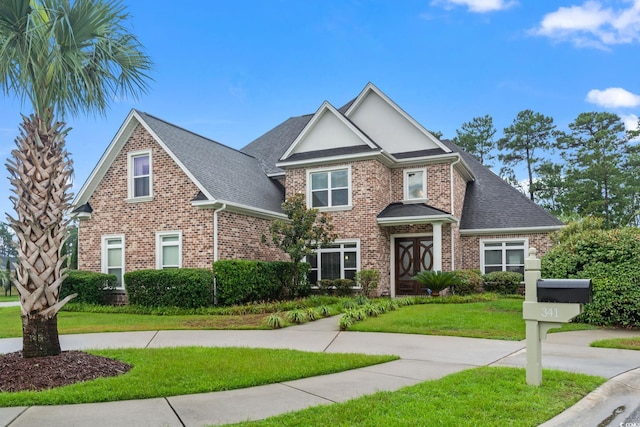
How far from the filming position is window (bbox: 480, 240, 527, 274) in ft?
64.5

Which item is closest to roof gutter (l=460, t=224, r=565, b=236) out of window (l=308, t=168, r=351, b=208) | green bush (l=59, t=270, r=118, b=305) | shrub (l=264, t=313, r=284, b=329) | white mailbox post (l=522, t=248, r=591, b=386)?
window (l=308, t=168, r=351, b=208)

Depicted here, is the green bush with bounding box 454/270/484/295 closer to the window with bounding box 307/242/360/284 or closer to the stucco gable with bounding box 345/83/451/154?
the window with bounding box 307/242/360/284

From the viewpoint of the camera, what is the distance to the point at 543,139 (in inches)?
1590

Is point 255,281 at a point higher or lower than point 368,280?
higher

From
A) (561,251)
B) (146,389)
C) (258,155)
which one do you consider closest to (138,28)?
(146,389)

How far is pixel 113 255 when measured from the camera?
61.0 ft

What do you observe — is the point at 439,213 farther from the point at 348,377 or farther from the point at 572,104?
the point at 572,104

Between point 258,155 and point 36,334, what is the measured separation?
18.8 metres

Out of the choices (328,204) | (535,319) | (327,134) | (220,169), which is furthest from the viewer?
(327,134)

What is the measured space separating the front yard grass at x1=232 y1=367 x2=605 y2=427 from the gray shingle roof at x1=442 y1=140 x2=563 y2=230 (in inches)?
570

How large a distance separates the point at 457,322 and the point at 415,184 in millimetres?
9700

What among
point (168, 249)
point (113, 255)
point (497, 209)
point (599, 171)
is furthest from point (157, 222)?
point (599, 171)

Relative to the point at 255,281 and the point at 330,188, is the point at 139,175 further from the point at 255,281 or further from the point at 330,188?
the point at 330,188

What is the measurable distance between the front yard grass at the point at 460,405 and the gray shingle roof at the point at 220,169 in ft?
41.0
